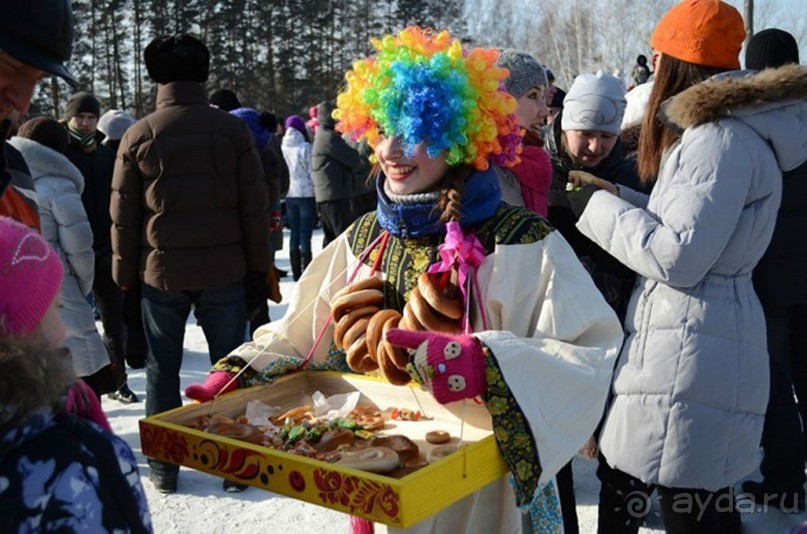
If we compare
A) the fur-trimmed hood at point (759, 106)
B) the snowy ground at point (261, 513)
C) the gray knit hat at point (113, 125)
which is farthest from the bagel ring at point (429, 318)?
the gray knit hat at point (113, 125)

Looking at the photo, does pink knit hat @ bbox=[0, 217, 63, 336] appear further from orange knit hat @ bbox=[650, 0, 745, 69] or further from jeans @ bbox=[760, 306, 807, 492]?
jeans @ bbox=[760, 306, 807, 492]

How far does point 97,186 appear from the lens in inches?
195

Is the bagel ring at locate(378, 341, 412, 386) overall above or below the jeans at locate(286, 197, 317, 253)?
above

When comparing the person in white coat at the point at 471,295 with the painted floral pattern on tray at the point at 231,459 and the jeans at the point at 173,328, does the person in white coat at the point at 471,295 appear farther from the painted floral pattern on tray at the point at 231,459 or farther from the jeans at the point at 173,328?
the jeans at the point at 173,328

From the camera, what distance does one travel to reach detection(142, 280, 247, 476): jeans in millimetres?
3754

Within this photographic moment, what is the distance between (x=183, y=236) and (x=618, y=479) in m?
2.09

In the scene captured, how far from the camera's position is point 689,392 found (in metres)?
2.31

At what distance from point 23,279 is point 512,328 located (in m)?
1.18

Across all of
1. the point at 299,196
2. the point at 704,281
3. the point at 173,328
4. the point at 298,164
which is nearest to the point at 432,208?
the point at 704,281

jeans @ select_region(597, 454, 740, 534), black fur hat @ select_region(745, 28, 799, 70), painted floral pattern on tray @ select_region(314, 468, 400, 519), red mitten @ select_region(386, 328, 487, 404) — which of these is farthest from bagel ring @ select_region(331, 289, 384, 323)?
black fur hat @ select_region(745, 28, 799, 70)

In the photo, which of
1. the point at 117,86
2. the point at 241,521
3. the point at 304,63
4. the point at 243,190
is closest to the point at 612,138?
the point at 243,190

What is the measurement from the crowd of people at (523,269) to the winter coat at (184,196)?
0.4 inches

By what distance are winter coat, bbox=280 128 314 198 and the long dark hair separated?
266 inches

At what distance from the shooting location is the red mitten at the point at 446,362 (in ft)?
5.63
